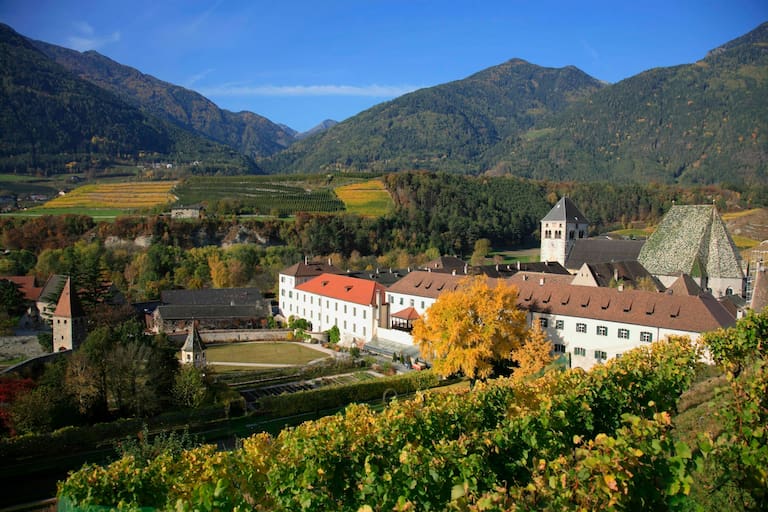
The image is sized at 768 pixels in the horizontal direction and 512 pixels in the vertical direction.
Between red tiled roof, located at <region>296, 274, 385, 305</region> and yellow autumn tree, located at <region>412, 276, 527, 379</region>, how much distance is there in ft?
57.9

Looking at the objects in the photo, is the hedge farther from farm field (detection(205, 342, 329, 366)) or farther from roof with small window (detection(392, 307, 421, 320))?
farm field (detection(205, 342, 329, 366))

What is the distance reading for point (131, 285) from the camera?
76.4 meters

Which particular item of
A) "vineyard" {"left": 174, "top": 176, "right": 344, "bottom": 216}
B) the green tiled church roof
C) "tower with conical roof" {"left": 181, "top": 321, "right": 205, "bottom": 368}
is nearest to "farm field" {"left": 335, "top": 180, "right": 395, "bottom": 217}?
"vineyard" {"left": 174, "top": 176, "right": 344, "bottom": 216}

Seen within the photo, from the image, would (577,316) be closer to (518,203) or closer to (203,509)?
(203,509)

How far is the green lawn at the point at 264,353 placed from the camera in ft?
158

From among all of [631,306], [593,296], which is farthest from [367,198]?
[631,306]

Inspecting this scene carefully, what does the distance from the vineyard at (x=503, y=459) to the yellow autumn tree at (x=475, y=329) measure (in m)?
11.8

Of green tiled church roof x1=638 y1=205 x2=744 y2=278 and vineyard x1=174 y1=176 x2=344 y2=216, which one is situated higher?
vineyard x1=174 y1=176 x2=344 y2=216

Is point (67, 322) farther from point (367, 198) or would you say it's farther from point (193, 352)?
point (367, 198)

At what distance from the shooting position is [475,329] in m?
34.0

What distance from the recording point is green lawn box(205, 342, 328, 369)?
48281 millimetres

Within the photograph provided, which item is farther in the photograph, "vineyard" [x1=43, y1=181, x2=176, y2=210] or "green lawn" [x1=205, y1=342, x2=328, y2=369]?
"vineyard" [x1=43, y1=181, x2=176, y2=210]

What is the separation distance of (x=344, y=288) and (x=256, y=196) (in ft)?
204

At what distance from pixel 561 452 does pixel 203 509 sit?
34.0ft
